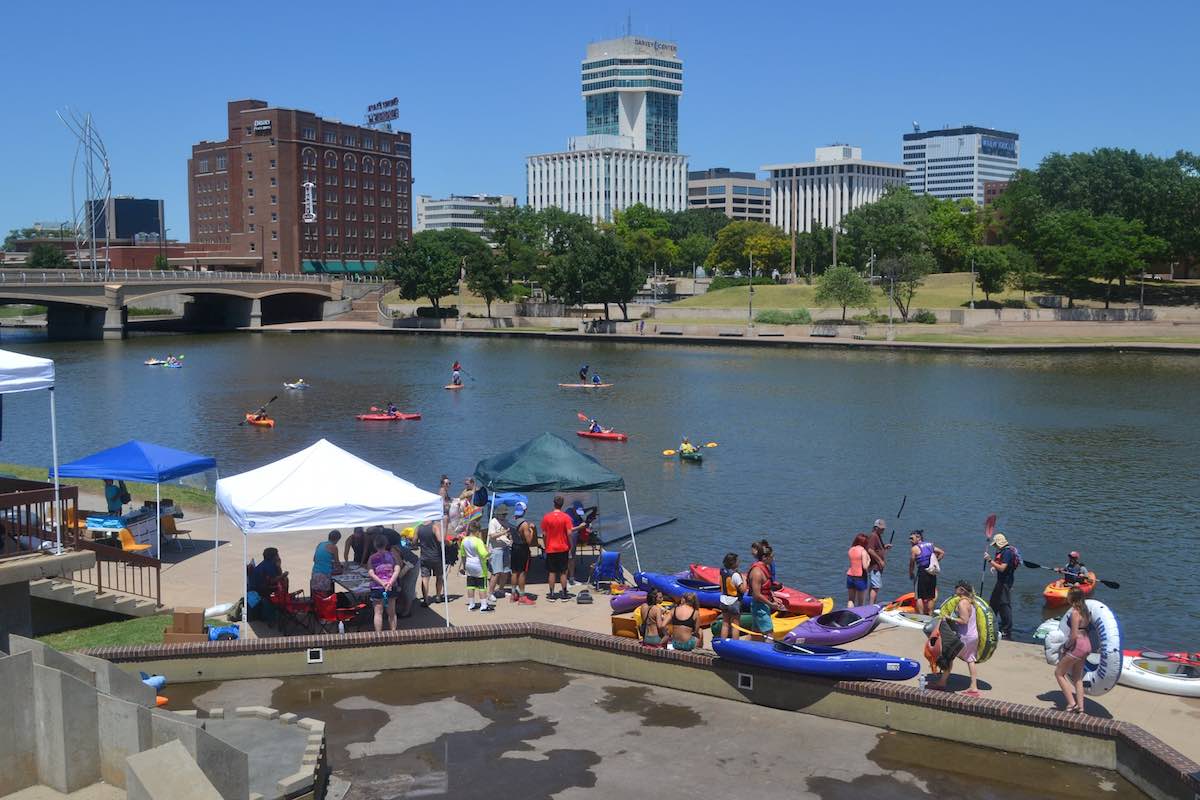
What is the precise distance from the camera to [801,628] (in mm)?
17406

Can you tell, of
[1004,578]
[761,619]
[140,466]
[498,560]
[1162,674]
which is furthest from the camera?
[140,466]

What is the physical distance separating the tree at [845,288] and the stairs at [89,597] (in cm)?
9706

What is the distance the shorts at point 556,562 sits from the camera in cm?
1991

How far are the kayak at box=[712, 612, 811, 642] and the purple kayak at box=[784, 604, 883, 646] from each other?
0.18m

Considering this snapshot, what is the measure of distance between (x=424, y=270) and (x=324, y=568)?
117502mm

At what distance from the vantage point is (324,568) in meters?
17.9

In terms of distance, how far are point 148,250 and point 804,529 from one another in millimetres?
177019

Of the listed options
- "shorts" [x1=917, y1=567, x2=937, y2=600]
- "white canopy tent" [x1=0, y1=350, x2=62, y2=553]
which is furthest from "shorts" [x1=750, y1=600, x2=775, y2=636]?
"white canopy tent" [x1=0, y1=350, x2=62, y2=553]

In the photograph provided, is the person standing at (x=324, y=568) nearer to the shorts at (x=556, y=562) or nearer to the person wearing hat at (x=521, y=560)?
the person wearing hat at (x=521, y=560)

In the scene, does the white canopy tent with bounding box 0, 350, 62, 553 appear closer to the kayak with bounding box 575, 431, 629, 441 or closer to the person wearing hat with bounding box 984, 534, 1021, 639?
the person wearing hat with bounding box 984, 534, 1021, 639

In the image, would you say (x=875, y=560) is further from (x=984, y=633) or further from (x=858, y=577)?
(x=984, y=633)

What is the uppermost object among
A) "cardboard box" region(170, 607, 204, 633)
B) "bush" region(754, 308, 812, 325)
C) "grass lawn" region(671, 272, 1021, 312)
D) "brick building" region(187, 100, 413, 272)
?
"brick building" region(187, 100, 413, 272)

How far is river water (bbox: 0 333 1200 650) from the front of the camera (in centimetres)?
2934

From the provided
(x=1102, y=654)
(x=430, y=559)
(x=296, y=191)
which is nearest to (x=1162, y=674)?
(x=1102, y=654)
